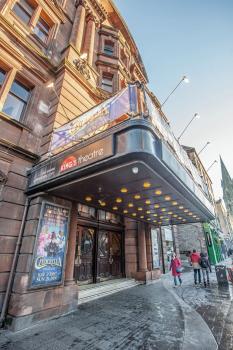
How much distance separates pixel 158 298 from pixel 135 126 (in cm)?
753

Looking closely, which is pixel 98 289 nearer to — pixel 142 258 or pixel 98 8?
pixel 142 258

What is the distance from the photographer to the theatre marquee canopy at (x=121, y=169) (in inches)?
177

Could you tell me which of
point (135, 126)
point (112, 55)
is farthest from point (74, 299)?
point (112, 55)

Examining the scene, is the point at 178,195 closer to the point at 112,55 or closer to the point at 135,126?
the point at 135,126

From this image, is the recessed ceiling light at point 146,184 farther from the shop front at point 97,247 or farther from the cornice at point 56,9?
the cornice at point 56,9

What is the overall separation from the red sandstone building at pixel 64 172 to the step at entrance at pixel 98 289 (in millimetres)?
749

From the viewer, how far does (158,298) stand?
7828 mm

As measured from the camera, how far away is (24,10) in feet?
32.5

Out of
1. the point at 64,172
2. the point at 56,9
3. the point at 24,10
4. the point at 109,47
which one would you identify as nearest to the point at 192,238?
the point at 64,172

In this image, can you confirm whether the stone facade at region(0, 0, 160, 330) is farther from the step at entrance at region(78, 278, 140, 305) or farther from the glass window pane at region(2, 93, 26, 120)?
the step at entrance at region(78, 278, 140, 305)

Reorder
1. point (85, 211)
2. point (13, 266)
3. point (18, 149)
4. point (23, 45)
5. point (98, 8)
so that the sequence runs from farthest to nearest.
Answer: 1. point (98, 8)
2. point (85, 211)
3. point (23, 45)
4. point (18, 149)
5. point (13, 266)

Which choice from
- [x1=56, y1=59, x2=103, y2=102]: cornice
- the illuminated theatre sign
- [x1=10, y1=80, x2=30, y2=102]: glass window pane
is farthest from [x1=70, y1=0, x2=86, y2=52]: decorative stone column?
the illuminated theatre sign

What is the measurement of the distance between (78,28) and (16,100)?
8643 millimetres

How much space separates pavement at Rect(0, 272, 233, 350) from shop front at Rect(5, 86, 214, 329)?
763 mm
